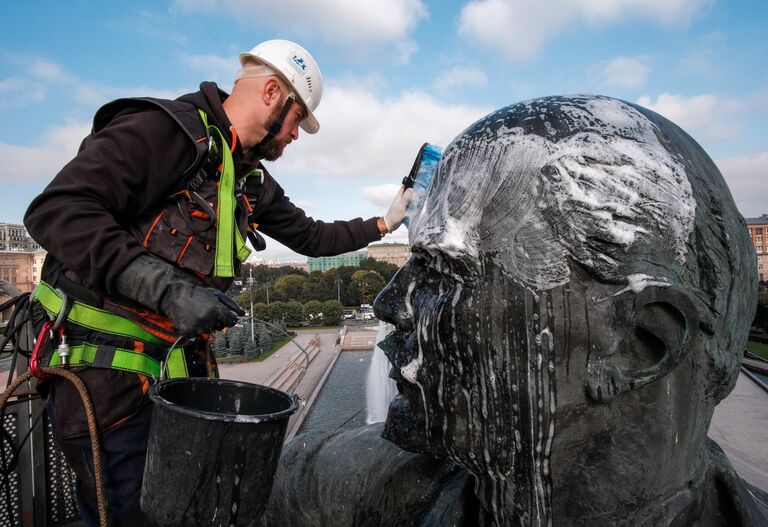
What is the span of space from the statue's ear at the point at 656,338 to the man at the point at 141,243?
4.42ft

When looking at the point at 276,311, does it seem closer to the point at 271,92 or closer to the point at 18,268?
the point at 18,268

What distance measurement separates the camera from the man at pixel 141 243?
1.92 meters

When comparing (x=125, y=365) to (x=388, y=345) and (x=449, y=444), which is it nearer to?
(x=388, y=345)

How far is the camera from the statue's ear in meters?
1.03

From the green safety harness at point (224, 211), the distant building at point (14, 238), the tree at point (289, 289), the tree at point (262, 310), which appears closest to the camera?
the green safety harness at point (224, 211)

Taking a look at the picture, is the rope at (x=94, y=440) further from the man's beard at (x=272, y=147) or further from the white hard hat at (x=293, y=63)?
the white hard hat at (x=293, y=63)

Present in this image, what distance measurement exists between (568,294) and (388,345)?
51 cm

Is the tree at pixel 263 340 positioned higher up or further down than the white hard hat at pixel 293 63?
further down

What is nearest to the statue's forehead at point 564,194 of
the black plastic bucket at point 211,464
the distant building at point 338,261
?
the black plastic bucket at point 211,464

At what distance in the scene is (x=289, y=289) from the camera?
53875 millimetres

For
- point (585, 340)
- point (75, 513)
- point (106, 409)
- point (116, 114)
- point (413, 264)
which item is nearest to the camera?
point (585, 340)

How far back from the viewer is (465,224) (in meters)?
1.16

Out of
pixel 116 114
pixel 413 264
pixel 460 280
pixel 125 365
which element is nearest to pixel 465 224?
pixel 460 280

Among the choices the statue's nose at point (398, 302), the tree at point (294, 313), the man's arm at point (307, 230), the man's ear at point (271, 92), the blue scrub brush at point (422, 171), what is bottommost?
the tree at point (294, 313)
